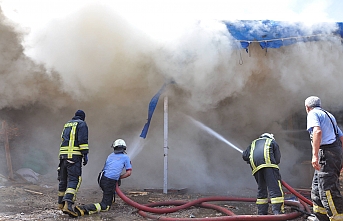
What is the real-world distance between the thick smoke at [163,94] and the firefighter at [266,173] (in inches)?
97.0

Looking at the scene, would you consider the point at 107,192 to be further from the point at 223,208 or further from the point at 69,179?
the point at 223,208

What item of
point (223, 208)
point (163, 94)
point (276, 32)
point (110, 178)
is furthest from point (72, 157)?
point (276, 32)

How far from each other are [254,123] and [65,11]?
5.40m

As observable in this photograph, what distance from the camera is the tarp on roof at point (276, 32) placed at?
677cm

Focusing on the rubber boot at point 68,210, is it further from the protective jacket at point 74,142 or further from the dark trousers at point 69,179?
the protective jacket at point 74,142

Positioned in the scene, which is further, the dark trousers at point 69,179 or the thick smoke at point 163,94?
the thick smoke at point 163,94

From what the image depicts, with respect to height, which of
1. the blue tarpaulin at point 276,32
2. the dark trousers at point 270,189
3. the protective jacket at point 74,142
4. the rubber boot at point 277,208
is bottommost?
the rubber boot at point 277,208

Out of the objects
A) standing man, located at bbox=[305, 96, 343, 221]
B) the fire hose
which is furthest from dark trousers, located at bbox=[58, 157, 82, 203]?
standing man, located at bbox=[305, 96, 343, 221]

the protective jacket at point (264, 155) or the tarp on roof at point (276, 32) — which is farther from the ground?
the tarp on roof at point (276, 32)

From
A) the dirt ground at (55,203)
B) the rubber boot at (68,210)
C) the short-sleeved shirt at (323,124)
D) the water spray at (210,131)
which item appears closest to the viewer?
the short-sleeved shirt at (323,124)

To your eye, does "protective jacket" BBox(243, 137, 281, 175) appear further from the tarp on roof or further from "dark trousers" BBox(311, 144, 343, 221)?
the tarp on roof

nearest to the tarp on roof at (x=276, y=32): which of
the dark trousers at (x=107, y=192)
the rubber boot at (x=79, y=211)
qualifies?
the dark trousers at (x=107, y=192)

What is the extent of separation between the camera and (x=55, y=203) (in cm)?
528

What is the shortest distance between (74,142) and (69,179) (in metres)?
0.55
